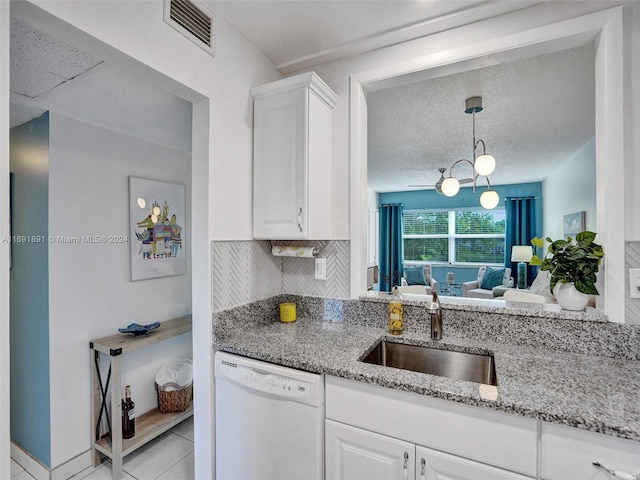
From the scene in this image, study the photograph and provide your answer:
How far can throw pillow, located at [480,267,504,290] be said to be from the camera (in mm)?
5961

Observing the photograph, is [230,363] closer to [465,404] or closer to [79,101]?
[465,404]

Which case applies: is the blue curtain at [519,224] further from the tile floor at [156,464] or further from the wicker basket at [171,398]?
the tile floor at [156,464]

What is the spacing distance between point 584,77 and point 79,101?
10.6 feet

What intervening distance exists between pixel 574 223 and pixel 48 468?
213 inches

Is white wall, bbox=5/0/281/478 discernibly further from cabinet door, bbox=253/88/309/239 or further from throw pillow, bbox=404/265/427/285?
throw pillow, bbox=404/265/427/285

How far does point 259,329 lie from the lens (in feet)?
5.59

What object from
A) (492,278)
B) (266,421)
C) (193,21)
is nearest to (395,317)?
(266,421)

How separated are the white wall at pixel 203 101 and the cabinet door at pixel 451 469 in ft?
3.17

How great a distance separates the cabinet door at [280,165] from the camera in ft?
5.15

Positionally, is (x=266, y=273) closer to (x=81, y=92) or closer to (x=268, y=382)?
(x=268, y=382)

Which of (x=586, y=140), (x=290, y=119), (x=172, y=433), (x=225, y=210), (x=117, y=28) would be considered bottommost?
(x=172, y=433)

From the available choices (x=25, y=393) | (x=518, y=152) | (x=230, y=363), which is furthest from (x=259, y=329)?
(x=518, y=152)

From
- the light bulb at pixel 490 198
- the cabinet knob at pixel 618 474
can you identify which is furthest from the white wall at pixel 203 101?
the light bulb at pixel 490 198

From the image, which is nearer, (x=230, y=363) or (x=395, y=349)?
(x=230, y=363)
